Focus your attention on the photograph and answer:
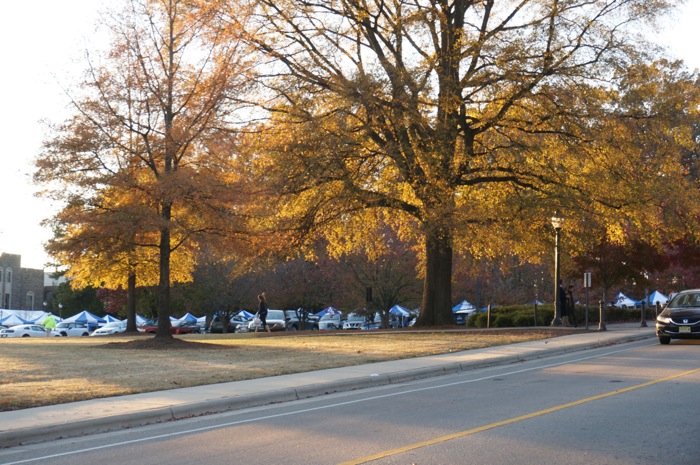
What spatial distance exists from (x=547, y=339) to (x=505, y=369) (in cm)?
793

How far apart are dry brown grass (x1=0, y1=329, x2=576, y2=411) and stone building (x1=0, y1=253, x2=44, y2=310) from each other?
65.2 meters

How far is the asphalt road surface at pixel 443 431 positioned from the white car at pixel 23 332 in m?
46.5

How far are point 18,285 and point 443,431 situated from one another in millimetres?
85260

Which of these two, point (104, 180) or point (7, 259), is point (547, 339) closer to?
point (104, 180)

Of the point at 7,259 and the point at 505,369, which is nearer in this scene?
the point at 505,369

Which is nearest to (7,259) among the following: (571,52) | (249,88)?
(249,88)

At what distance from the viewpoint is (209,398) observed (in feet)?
40.0

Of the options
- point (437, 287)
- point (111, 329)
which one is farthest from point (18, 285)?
point (437, 287)

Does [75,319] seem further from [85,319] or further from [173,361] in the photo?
[173,361]

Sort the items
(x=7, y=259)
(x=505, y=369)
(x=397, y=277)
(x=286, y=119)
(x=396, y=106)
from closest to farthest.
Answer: (x=505, y=369) → (x=396, y=106) → (x=286, y=119) → (x=397, y=277) → (x=7, y=259)

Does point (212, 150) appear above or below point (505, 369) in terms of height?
above

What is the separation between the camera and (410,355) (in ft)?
63.4

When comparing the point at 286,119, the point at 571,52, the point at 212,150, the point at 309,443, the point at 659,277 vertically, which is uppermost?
the point at 571,52

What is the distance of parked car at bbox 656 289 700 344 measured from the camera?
2183 cm
